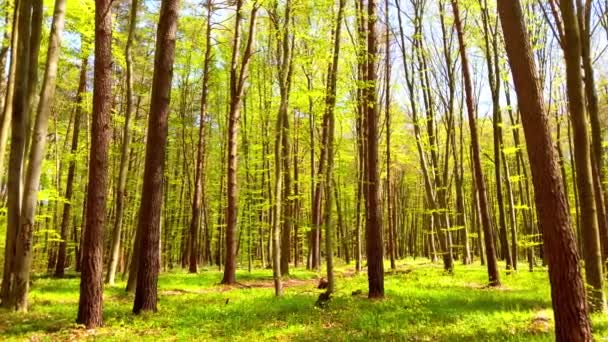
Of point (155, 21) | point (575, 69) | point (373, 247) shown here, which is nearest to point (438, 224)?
point (373, 247)

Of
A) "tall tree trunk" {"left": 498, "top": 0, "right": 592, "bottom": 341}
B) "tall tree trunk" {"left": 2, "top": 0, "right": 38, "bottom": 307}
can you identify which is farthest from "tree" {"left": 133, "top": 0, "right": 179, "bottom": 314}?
"tall tree trunk" {"left": 498, "top": 0, "right": 592, "bottom": 341}

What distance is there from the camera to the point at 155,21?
2038 cm

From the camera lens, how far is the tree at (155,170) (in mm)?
8953

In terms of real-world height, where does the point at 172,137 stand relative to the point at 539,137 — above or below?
above

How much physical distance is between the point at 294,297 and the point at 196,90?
20370mm

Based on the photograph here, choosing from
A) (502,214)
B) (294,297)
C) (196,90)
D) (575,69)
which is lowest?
(294,297)

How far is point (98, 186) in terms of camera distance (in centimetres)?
791

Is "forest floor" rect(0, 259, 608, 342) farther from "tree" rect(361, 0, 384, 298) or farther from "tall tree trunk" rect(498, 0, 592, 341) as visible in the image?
"tall tree trunk" rect(498, 0, 592, 341)

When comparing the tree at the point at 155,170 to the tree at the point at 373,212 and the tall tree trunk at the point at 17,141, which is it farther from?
the tree at the point at 373,212

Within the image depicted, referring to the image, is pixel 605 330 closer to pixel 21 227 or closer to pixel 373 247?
pixel 373 247

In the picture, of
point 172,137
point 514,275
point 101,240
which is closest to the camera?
point 101,240

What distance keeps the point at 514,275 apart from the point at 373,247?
945 cm

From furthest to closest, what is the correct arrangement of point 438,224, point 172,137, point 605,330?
point 172,137, point 438,224, point 605,330

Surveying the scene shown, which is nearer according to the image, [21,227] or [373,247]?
[21,227]
